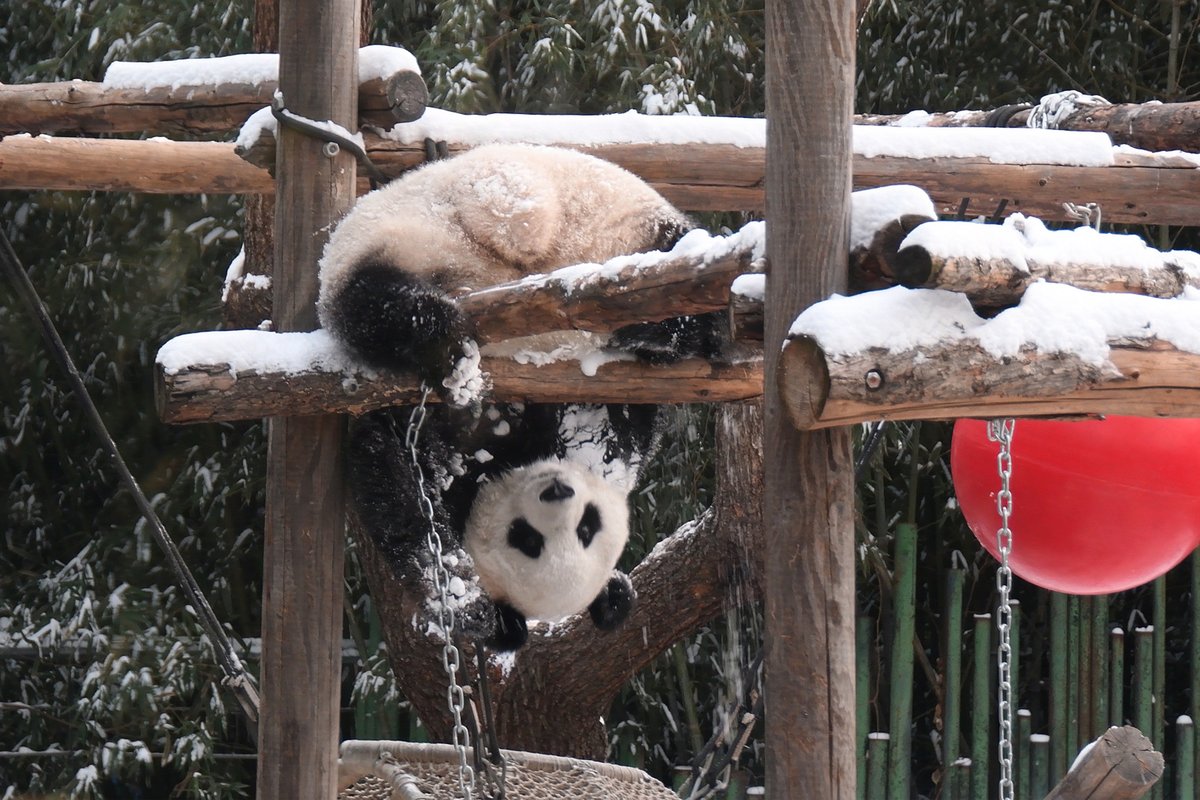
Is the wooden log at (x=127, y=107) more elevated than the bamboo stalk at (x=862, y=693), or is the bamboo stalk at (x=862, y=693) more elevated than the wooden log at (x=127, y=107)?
the wooden log at (x=127, y=107)

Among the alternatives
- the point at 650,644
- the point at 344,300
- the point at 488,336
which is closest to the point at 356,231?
the point at 344,300

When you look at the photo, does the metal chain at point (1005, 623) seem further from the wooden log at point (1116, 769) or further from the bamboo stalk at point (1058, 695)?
the bamboo stalk at point (1058, 695)

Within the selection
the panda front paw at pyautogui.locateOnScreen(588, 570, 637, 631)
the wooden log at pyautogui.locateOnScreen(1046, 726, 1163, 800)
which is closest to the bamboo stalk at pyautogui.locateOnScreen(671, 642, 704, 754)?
the panda front paw at pyautogui.locateOnScreen(588, 570, 637, 631)

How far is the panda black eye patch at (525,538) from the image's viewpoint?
1947 millimetres

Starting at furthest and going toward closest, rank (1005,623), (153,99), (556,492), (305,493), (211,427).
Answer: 1. (211,427)
2. (153,99)
3. (556,492)
4. (305,493)
5. (1005,623)

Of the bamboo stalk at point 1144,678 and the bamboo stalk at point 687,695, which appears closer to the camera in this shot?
the bamboo stalk at point 1144,678

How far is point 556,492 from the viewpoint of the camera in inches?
75.2

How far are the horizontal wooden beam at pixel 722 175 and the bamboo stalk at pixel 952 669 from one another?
53.2 inches

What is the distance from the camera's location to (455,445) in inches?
78.8

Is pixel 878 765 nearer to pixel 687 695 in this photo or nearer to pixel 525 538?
pixel 687 695

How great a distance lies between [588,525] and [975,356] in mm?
946

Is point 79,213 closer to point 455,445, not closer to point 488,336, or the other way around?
point 455,445

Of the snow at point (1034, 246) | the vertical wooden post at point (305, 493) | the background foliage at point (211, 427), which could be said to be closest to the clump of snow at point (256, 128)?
the vertical wooden post at point (305, 493)

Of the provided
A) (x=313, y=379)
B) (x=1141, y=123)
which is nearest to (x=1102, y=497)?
(x=1141, y=123)
